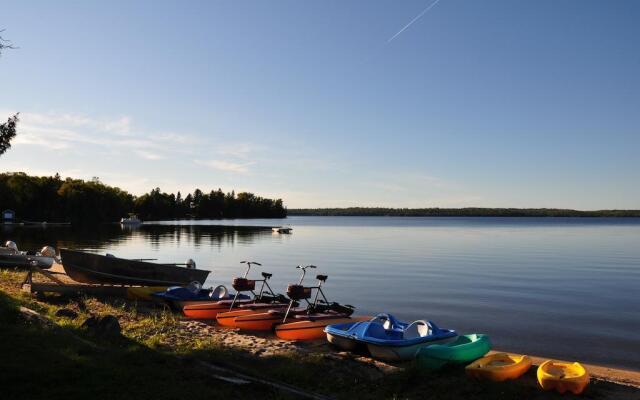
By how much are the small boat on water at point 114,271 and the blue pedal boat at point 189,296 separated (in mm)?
4580

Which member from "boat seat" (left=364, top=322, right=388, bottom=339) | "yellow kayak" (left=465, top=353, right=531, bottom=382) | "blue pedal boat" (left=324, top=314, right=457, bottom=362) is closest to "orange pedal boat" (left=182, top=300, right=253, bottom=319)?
"blue pedal boat" (left=324, top=314, right=457, bottom=362)

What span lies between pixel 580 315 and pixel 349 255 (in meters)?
31.7

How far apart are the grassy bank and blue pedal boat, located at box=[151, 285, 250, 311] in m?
4.45

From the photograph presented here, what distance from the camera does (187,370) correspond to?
9.94 metres

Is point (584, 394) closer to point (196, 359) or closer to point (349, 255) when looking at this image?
point (196, 359)

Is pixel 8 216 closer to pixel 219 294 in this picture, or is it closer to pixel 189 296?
pixel 189 296

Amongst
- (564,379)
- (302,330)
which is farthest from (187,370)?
(564,379)

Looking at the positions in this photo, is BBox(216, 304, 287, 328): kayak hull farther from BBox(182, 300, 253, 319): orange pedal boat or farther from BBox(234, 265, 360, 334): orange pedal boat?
BBox(182, 300, 253, 319): orange pedal boat

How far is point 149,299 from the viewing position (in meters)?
21.5

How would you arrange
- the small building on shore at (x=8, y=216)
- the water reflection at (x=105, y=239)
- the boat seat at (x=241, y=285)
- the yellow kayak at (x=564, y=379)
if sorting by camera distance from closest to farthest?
the yellow kayak at (x=564, y=379), the boat seat at (x=241, y=285), the water reflection at (x=105, y=239), the small building on shore at (x=8, y=216)

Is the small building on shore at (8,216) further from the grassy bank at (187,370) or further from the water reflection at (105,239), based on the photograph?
the grassy bank at (187,370)

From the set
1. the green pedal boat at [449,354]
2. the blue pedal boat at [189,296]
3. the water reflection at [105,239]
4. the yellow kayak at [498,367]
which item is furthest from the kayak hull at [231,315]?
the water reflection at [105,239]

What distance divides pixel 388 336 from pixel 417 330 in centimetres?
81

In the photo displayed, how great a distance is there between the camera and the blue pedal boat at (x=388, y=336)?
1314cm
